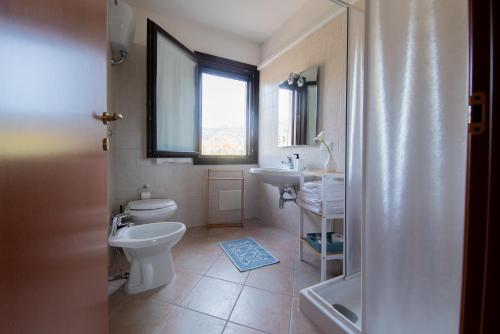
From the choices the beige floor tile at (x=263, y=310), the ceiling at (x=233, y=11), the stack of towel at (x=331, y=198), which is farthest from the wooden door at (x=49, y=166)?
the ceiling at (x=233, y=11)

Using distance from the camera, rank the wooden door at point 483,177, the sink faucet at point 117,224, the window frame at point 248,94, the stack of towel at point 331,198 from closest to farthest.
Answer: the wooden door at point 483,177 → the stack of towel at point 331,198 → the sink faucet at point 117,224 → the window frame at point 248,94

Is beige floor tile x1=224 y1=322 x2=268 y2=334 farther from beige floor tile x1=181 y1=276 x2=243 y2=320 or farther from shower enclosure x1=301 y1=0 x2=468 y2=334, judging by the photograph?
shower enclosure x1=301 y1=0 x2=468 y2=334

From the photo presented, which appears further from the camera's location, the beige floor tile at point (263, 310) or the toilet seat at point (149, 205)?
the toilet seat at point (149, 205)

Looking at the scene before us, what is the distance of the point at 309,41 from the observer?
2049 millimetres

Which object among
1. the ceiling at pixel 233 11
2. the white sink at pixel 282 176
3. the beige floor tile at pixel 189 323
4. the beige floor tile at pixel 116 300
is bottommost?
the beige floor tile at pixel 189 323

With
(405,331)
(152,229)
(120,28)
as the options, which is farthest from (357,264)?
(120,28)

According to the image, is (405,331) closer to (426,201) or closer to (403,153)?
(426,201)

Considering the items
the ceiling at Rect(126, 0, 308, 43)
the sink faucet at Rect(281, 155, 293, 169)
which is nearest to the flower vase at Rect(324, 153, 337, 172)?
the sink faucet at Rect(281, 155, 293, 169)

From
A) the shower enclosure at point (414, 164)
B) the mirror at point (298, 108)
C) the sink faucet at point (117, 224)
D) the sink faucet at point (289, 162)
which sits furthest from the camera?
the sink faucet at point (289, 162)

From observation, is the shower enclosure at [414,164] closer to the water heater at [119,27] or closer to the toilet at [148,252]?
the toilet at [148,252]

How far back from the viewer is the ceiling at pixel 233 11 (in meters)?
2.10

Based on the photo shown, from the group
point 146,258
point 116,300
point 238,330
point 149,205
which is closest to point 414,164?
point 238,330

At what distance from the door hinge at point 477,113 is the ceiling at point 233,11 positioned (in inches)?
91.6

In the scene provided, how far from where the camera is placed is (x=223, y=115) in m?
2.74
